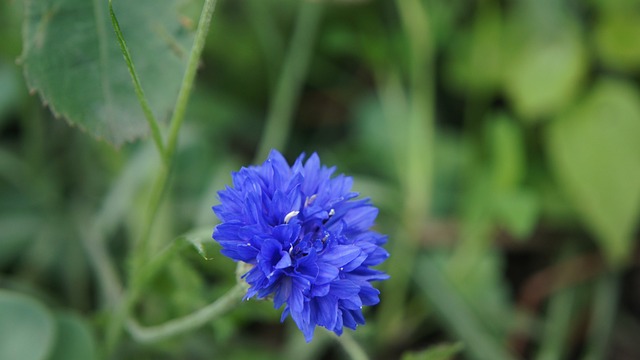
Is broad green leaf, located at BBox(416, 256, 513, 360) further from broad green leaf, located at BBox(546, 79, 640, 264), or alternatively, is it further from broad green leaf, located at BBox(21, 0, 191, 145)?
broad green leaf, located at BBox(21, 0, 191, 145)

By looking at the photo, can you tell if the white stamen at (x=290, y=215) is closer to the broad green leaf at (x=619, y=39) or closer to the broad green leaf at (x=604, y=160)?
the broad green leaf at (x=604, y=160)

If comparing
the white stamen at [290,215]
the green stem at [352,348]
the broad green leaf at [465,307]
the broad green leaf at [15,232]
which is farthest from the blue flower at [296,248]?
the broad green leaf at [15,232]

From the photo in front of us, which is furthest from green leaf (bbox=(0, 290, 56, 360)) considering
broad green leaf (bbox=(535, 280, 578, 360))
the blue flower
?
broad green leaf (bbox=(535, 280, 578, 360))

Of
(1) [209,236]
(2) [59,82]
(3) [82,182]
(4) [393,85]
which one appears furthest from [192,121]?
(1) [209,236]

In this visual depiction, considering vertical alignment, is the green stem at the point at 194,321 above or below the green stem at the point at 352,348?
above

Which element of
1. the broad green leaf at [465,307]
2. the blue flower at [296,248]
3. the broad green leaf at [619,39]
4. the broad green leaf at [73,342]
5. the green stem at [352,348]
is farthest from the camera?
the broad green leaf at [619,39]

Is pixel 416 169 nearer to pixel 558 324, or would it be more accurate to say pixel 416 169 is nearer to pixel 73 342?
pixel 558 324
